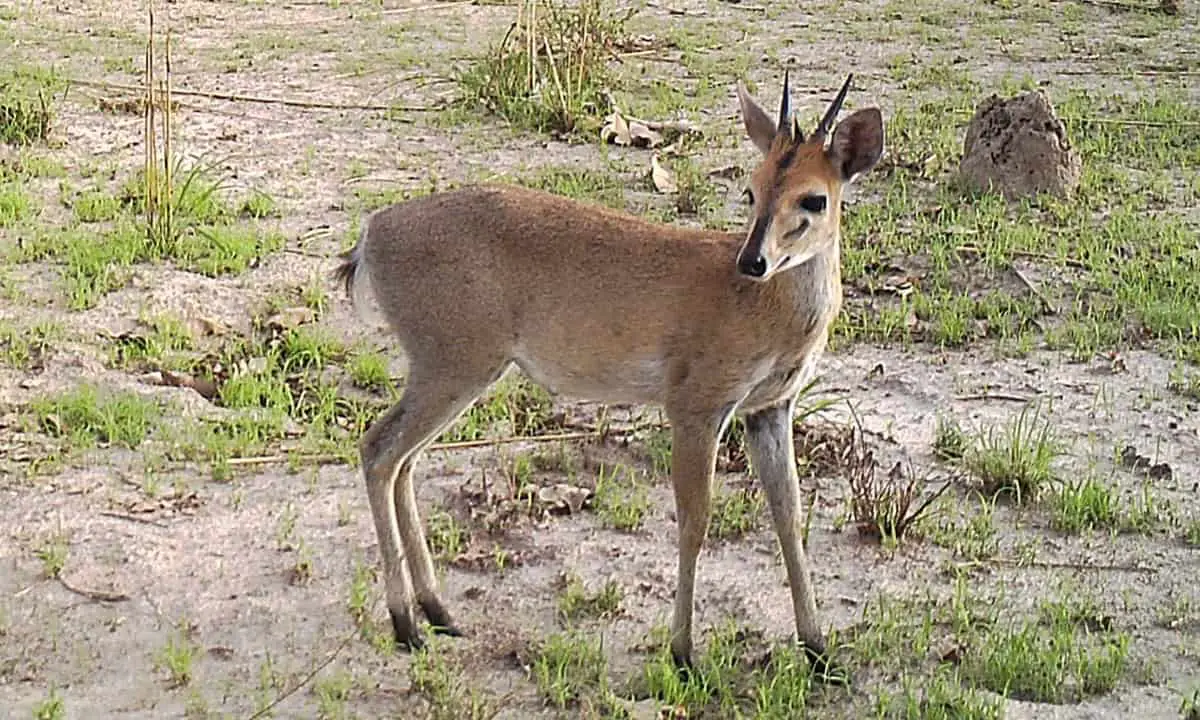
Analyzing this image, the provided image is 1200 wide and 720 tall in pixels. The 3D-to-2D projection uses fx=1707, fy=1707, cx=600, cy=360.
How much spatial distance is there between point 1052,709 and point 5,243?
5570mm

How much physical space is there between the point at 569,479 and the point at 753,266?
1879 millimetres

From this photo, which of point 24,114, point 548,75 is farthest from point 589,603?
point 548,75

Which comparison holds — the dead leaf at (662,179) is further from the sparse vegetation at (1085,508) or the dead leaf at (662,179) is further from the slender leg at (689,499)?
the slender leg at (689,499)

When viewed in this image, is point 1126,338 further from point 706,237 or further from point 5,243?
point 5,243

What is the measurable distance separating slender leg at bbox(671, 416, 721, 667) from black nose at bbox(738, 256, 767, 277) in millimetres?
572

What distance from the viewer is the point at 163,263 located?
26.2ft

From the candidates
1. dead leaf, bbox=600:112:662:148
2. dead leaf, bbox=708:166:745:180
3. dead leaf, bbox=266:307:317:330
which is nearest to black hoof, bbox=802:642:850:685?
dead leaf, bbox=266:307:317:330

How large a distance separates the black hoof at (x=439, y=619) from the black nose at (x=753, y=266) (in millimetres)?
1464

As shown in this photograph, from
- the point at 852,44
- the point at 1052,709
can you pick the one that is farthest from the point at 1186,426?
the point at 852,44

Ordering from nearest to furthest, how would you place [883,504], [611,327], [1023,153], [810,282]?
[810,282], [611,327], [883,504], [1023,153]

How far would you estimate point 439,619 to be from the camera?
512 cm

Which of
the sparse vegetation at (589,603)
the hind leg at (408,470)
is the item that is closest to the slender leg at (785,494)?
the sparse vegetation at (589,603)

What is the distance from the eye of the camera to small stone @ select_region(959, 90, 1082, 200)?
925cm

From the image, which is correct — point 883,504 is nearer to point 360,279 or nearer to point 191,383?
point 360,279
